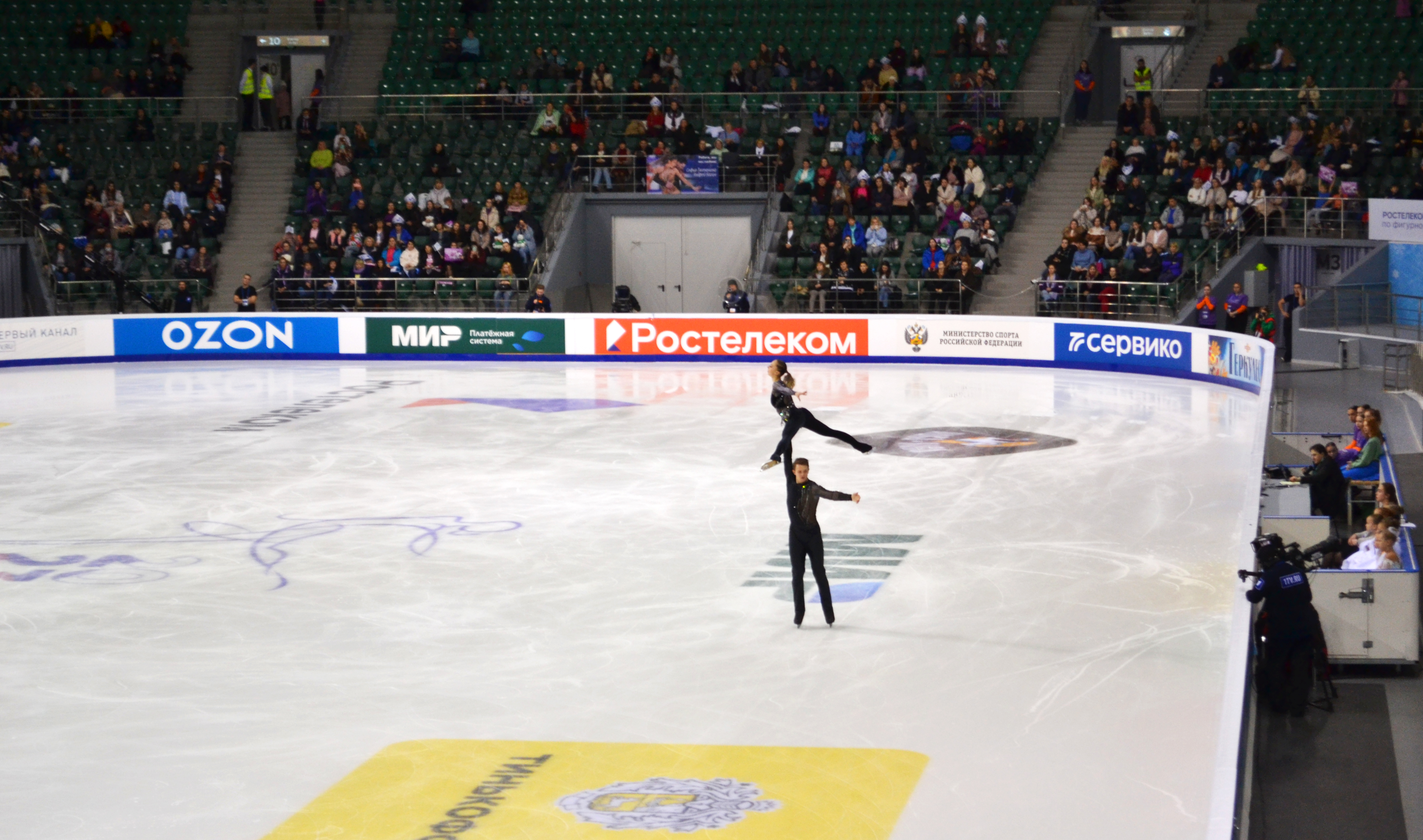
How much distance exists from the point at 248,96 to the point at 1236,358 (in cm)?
2181

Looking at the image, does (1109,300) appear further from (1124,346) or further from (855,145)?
(855,145)

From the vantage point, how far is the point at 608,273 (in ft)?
106

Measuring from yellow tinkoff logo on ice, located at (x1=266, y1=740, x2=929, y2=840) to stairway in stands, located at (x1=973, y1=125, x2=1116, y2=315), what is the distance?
20.0 metres

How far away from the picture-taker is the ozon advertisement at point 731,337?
89.0ft

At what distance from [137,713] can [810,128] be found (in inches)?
968

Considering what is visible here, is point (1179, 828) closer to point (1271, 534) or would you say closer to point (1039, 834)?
point (1039, 834)

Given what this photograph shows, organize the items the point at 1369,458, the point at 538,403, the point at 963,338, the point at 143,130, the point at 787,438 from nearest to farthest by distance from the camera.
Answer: the point at 787,438
the point at 1369,458
the point at 538,403
the point at 963,338
the point at 143,130

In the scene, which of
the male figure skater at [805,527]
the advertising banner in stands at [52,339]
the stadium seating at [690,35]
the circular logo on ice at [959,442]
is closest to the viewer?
the male figure skater at [805,527]

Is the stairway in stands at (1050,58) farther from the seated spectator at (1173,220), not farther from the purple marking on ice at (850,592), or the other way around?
the purple marking on ice at (850,592)

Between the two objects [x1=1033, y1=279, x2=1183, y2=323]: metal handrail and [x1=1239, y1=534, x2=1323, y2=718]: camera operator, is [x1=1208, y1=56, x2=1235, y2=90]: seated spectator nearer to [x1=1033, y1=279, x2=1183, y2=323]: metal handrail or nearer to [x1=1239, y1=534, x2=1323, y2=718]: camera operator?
[x1=1033, y1=279, x2=1183, y2=323]: metal handrail

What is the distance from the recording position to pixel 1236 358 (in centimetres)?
2295

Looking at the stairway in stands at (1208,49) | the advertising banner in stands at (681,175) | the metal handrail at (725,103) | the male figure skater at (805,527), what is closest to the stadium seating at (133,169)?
the metal handrail at (725,103)

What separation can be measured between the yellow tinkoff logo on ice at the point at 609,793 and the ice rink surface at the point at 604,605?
0.17m

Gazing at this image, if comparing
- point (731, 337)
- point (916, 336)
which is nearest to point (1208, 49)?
point (916, 336)
